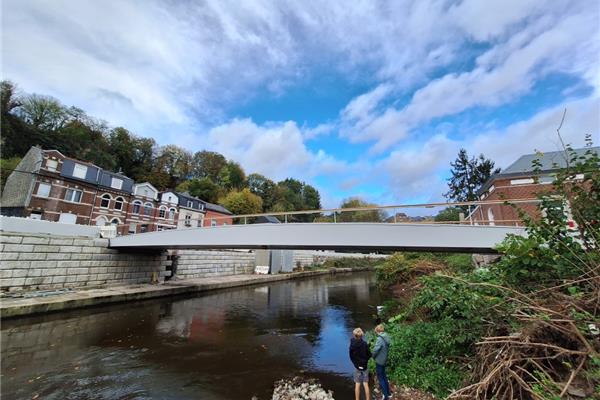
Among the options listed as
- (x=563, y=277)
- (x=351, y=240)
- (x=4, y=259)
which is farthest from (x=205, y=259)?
(x=563, y=277)

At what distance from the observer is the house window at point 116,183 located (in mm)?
26638

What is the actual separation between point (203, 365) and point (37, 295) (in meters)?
9.59

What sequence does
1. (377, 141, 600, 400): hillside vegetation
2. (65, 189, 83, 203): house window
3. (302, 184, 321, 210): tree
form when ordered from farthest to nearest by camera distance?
(302, 184, 321, 210): tree → (65, 189, 83, 203): house window → (377, 141, 600, 400): hillside vegetation

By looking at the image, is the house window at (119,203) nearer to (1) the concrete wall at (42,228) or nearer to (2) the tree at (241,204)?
(1) the concrete wall at (42,228)

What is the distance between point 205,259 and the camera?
22.7 meters

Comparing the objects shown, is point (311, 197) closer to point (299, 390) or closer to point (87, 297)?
point (87, 297)

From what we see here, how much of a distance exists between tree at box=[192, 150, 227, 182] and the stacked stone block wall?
1538 inches

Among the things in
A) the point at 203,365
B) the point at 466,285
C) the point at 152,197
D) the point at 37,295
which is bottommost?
the point at 203,365

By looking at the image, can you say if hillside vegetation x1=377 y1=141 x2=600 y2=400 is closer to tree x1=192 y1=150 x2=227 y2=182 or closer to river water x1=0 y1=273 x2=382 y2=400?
river water x1=0 y1=273 x2=382 y2=400

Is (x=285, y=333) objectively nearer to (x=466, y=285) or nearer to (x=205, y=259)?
(x=466, y=285)

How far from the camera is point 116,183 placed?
27.1 metres

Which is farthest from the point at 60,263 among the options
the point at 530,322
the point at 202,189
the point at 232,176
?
the point at 232,176

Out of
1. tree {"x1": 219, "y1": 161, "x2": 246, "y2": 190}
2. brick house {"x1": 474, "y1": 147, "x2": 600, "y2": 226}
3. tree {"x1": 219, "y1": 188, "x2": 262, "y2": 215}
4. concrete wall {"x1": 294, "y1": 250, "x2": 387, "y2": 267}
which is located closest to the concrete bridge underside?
brick house {"x1": 474, "y1": 147, "x2": 600, "y2": 226}

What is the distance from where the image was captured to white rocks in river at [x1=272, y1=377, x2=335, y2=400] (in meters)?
5.26
